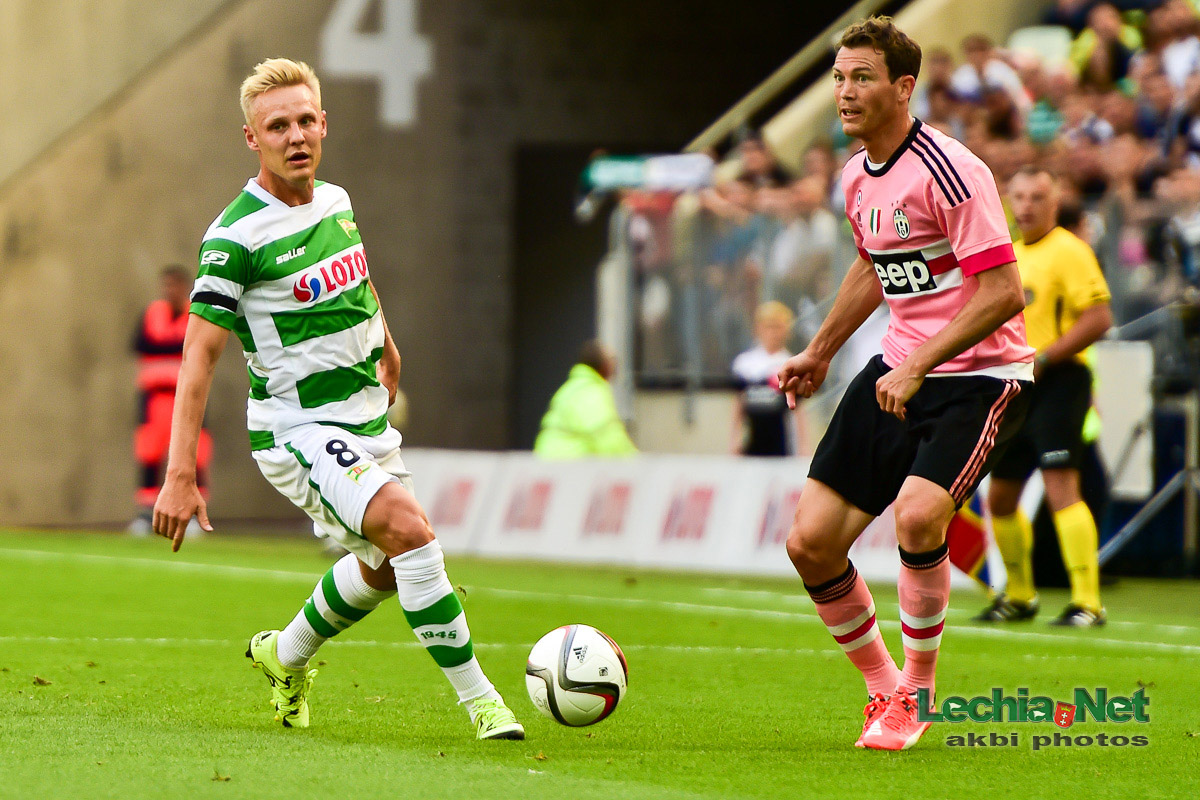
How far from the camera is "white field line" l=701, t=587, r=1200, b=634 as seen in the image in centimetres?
1012

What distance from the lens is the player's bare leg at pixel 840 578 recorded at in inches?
236

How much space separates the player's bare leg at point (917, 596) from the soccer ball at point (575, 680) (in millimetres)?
842

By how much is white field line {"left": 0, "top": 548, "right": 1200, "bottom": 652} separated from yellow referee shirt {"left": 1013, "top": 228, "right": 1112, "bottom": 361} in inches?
63.5

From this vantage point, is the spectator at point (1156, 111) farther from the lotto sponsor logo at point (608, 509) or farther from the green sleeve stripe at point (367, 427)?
the green sleeve stripe at point (367, 427)

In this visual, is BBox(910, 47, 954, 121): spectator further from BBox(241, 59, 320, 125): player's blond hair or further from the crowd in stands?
BBox(241, 59, 320, 125): player's blond hair

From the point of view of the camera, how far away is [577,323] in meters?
24.1

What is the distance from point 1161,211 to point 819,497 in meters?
8.83

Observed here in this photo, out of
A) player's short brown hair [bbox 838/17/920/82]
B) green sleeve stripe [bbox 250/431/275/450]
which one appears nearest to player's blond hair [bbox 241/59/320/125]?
green sleeve stripe [bbox 250/431/275/450]

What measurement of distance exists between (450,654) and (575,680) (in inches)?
16.7

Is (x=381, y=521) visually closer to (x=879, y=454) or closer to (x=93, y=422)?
(x=879, y=454)

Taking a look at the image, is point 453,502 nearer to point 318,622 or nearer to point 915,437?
point 318,622

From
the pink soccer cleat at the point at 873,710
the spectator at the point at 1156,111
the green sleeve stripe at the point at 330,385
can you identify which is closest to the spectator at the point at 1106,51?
the spectator at the point at 1156,111

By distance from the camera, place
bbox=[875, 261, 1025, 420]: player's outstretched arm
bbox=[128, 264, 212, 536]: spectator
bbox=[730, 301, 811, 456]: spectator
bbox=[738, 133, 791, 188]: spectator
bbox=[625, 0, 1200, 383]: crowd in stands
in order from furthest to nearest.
Result: bbox=[738, 133, 791, 188]: spectator < bbox=[128, 264, 212, 536]: spectator < bbox=[730, 301, 811, 456]: spectator < bbox=[625, 0, 1200, 383]: crowd in stands < bbox=[875, 261, 1025, 420]: player's outstretched arm

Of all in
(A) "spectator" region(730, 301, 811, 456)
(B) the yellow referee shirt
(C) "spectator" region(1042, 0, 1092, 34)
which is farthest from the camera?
(C) "spectator" region(1042, 0, 1092, 34)
